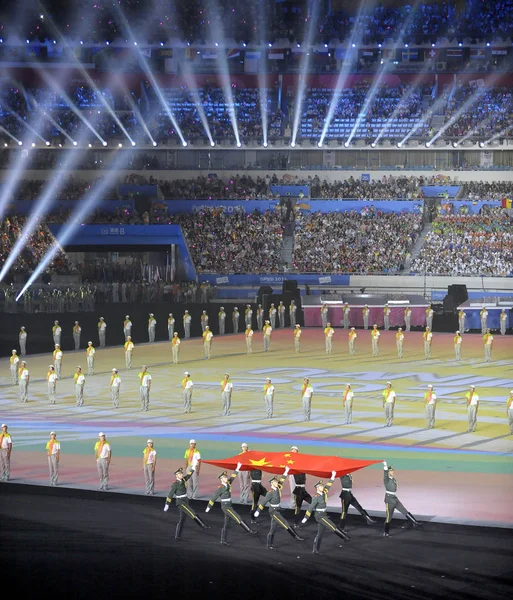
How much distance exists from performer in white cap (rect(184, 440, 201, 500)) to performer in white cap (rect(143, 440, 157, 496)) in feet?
1.87

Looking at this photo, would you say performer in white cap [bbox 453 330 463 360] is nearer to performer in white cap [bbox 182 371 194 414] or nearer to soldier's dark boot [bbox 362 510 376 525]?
performer in white cap [bbox 182 371 194 414]

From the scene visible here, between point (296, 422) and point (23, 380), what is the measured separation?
6.90 metres

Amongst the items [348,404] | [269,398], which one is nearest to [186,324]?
[269,398]

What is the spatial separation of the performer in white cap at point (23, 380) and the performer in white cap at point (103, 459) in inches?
324

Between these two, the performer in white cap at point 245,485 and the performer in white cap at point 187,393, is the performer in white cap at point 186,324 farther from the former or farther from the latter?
the performer in white cap at point 245,485

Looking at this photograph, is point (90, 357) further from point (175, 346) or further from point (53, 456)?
point (53, 456)

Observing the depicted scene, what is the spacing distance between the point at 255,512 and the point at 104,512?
2562 millimetres

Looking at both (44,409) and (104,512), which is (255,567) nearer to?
(104,512)

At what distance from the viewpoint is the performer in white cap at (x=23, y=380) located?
83.7 feet

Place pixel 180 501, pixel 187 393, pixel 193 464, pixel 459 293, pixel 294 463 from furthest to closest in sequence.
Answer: pixel 459 293 < pixel 187 393 < pixel 193 464 < pixel 294 463 < pixel 180 501

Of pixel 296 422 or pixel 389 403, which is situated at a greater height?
pixel 389 403

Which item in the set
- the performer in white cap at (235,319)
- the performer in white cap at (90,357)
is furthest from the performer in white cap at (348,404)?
the performer in white cap at (235,319)

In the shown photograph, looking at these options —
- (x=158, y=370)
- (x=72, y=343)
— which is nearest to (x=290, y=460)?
(x=158, y=370)

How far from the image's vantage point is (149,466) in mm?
17438
